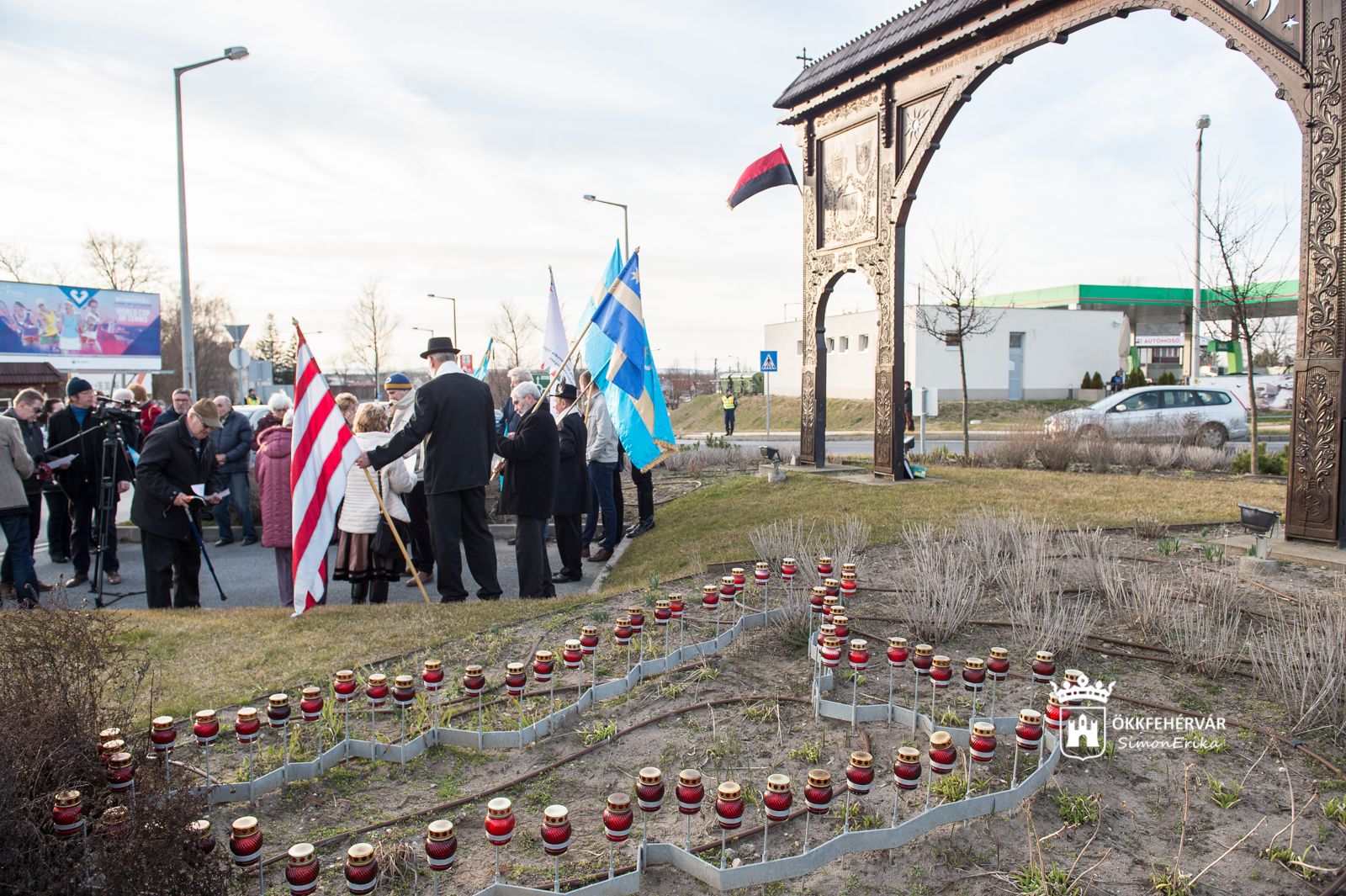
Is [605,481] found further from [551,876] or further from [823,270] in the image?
[551,876]

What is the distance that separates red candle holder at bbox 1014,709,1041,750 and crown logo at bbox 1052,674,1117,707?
1.62ft

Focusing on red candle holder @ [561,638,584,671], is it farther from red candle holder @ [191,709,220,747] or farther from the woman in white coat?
the woman in white coat

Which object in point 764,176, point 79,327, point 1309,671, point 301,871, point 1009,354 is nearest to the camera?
point 301,871

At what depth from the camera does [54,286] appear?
1425 inches

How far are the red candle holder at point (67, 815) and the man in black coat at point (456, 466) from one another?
4.77 meters

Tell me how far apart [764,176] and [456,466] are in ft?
27.5


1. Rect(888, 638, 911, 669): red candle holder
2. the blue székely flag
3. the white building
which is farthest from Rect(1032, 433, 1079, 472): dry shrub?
the white building

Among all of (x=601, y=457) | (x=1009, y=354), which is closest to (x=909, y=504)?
(x=601, y=457)

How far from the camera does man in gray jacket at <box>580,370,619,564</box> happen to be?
10016 mm

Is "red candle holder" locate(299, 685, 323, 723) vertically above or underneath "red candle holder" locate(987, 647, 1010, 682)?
underneath

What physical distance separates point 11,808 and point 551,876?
1.58 meters

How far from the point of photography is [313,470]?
6602 millimetres

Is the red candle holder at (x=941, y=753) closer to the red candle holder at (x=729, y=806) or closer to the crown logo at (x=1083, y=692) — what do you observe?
the red candle holder at (x=729, y=806)

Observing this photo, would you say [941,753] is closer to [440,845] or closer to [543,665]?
[440,845]
